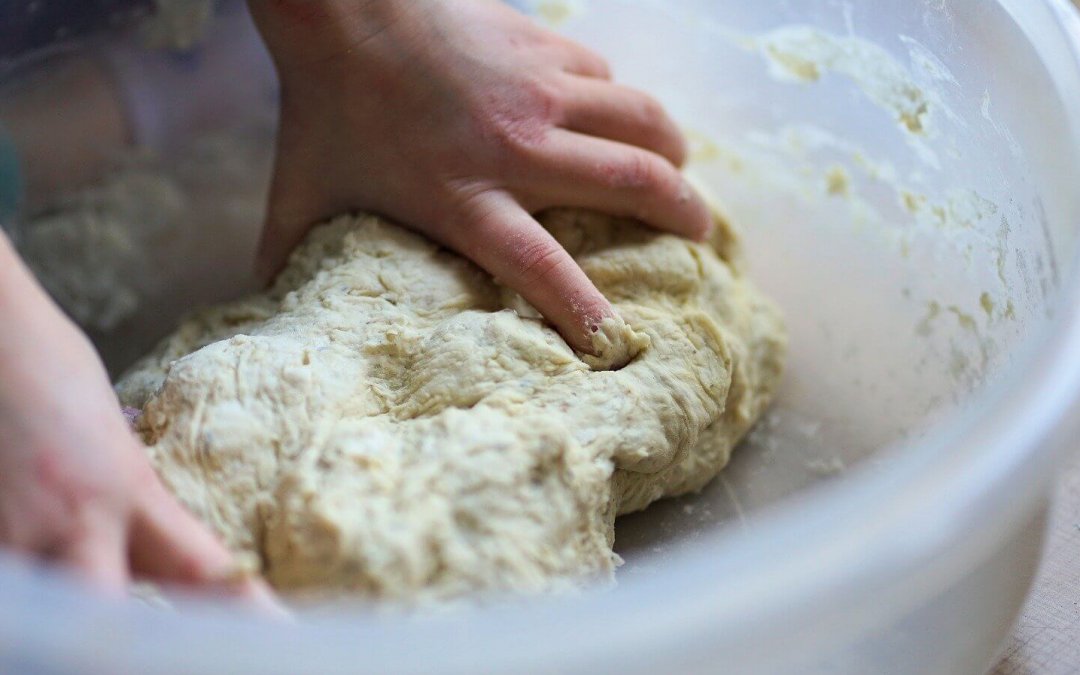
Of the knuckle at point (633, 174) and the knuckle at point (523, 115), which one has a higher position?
the knuckle at point (633, 174)

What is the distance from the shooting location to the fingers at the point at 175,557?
2.36 feet

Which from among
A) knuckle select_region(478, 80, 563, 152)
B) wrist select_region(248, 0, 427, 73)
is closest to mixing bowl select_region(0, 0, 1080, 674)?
knuckle select_region(478, 80, 563, 152)

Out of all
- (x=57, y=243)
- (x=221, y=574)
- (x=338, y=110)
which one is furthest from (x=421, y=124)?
(x=57, y=243)

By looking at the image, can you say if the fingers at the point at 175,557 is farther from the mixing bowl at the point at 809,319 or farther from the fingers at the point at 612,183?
the fingers at the point at 612,183

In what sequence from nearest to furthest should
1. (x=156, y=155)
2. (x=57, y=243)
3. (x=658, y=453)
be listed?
(x=658, y=453) → (x=57, y=243) → (x=156, y=155)

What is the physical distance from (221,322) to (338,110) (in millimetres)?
282

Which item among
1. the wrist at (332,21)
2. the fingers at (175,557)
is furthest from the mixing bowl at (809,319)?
the wrist at (332,21)

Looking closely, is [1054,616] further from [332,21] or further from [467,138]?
[332,21]

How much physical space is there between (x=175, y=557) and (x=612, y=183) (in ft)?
2.12

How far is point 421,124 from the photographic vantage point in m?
1.14

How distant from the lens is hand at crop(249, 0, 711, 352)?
1.12 m

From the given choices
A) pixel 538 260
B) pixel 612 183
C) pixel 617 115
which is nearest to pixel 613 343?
pixel 538 260

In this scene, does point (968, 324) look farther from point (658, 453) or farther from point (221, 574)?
point (221, 574)

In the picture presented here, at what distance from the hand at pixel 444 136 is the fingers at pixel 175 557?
453mm
